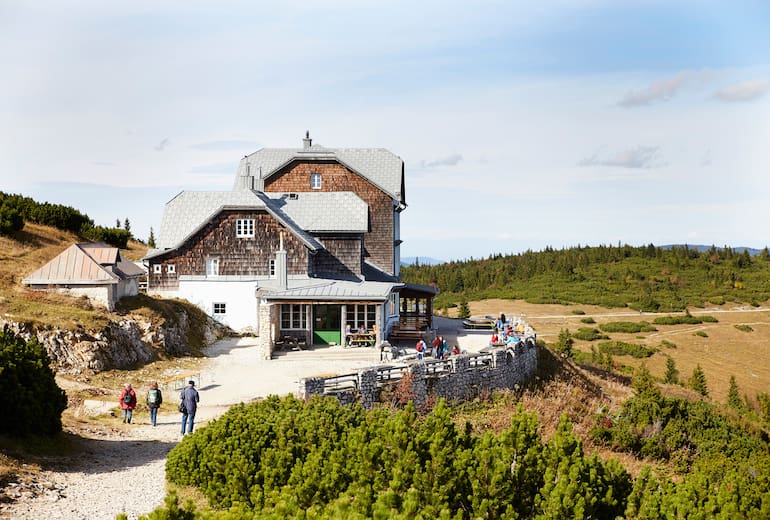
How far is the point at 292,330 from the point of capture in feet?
99.3

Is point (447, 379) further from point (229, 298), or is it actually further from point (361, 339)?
point (229, 298)

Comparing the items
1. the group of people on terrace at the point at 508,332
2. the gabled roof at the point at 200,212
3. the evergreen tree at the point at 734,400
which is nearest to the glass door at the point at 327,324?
the gabled roof at the point at 200,212

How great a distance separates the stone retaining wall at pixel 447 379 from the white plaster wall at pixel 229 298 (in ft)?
36.0

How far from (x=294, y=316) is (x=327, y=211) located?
752cm

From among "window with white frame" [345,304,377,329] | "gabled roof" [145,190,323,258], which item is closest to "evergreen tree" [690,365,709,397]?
"window with white frame" [345,304,377,329]

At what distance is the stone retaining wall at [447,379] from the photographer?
20.9 meters

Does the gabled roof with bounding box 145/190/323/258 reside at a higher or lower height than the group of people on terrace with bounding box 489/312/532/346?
higher

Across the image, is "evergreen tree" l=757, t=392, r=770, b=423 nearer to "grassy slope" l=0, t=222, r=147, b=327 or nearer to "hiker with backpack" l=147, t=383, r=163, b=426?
"hiker with backpack" l=147, t=383, r=163, b=426

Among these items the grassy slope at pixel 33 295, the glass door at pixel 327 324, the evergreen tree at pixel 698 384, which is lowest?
the evergreen tree at pixel 698 384

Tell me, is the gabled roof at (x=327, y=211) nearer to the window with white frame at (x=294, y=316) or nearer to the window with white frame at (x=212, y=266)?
the window with white frame at (x=212, y=266)

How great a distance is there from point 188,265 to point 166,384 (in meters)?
10.5

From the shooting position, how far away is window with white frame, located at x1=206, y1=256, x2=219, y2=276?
33.4 meters

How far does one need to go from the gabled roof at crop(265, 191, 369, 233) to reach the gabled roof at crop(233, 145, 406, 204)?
1812mm

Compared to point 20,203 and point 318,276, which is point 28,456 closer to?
point 318,276
